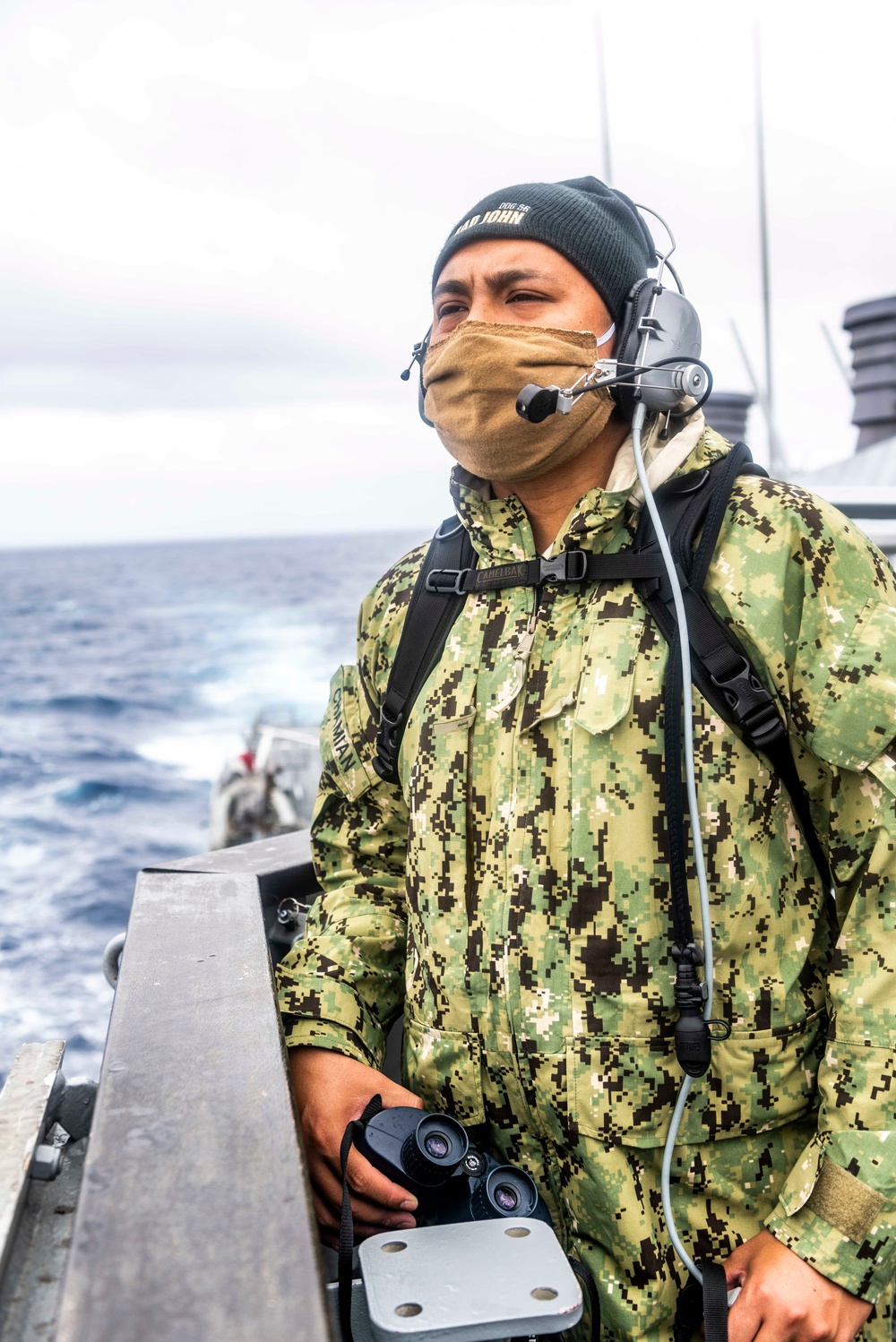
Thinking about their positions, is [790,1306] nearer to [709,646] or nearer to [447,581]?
[709,646]

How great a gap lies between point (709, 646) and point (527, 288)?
2.50 ft

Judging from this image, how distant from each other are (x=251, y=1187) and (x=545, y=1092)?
765mm

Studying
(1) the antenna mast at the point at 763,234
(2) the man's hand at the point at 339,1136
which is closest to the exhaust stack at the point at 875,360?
(1) the antenna mast at the point at 763,234

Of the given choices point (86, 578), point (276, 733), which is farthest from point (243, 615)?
point (86, 578)

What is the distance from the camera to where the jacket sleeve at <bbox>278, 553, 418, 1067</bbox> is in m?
2.08

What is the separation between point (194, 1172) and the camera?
1.21m

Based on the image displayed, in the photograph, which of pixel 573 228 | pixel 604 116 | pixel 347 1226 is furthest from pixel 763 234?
pixel 347 1226

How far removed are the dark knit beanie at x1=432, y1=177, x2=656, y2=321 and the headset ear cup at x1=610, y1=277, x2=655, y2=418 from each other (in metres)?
0.03

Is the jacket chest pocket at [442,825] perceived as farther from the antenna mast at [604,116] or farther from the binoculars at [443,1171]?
the antenna mast at [604,116]

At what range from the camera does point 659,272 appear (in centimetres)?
223

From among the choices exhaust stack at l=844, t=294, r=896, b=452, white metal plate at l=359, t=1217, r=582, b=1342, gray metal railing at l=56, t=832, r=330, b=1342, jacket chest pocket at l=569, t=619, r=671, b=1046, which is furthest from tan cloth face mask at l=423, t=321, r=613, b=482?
exhaust stack at l=844, t=294, r=896, b=452

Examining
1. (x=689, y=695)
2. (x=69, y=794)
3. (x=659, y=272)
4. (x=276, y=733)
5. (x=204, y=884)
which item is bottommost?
(x=69, y=794)

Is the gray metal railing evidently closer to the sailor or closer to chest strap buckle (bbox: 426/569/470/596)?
the sailor

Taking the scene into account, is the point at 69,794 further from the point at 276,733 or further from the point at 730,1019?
the point at 730,1019
